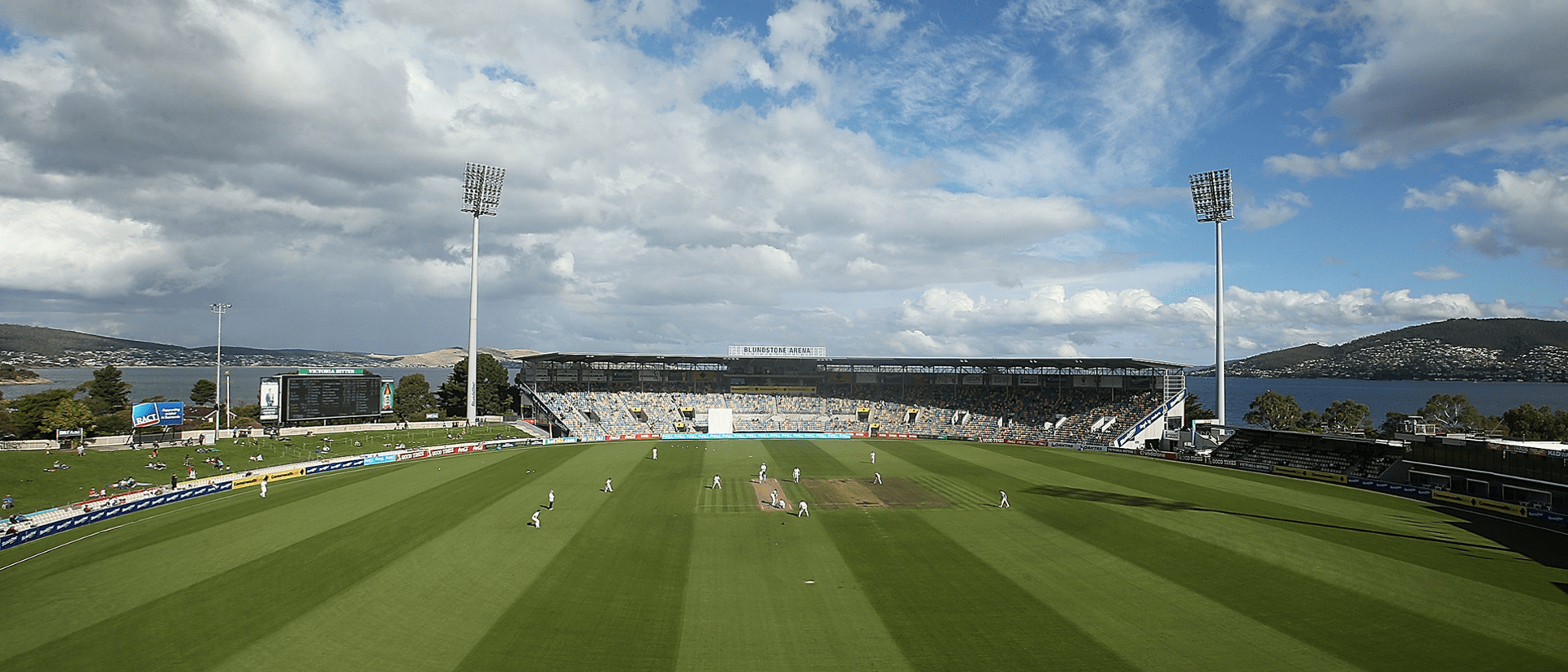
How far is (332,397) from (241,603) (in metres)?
48.5

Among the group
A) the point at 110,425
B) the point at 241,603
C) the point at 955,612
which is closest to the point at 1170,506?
the point at 955,612

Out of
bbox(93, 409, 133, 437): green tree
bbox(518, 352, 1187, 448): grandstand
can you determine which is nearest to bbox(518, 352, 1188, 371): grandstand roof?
bbox(518, 352, 1187, 448): grandstand

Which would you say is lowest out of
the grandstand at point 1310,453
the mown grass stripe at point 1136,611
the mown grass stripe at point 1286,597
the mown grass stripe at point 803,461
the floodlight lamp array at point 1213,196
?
the mown grass stripe at point 803,461

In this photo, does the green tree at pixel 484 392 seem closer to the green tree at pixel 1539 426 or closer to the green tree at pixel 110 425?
the green tree at pixel 110 425

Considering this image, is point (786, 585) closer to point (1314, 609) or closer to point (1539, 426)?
point (1314, 609)

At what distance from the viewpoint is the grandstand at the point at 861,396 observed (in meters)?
67.6

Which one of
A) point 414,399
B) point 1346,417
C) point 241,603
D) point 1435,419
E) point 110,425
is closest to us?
point 241,603

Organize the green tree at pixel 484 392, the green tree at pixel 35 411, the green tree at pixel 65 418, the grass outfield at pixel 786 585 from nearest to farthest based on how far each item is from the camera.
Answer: the grass outfield at pixel 786 585
the green tree at pixel 65 418
the green tree at pixel 35 411
the green tree at pixel 484 392

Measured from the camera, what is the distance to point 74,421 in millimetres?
50344

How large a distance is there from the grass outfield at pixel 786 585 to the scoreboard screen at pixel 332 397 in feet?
88.4

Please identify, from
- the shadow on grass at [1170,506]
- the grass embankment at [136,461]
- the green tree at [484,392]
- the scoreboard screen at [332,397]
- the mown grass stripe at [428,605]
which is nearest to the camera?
the mown grass stripe at [428,605]

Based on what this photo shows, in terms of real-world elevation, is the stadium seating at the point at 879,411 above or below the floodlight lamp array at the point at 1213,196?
below

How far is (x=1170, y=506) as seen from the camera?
3297 cm

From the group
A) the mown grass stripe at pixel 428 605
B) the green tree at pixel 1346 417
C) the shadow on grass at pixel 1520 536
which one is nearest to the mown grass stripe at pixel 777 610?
the mown grass stripe at pixel 428 605
